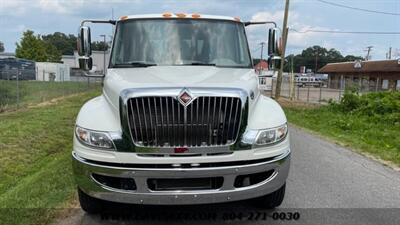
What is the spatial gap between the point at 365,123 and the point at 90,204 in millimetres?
12642

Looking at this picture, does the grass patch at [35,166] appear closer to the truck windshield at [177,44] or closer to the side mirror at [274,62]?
the truck windshield at [177,44]

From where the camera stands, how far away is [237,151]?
4.31 m

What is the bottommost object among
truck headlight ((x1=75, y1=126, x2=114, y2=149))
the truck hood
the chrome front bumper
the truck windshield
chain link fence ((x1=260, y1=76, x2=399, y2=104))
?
chain link fence ((x1=260, y1=76, x2=399, y2=104))

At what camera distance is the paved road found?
Answer: 200 inches

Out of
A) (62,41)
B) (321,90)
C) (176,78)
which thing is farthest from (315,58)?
(176,78)

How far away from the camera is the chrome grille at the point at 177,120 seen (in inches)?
165

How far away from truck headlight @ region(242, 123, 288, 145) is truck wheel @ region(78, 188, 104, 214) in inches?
72.3


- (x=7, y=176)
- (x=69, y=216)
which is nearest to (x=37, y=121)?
(x=7, y=176)

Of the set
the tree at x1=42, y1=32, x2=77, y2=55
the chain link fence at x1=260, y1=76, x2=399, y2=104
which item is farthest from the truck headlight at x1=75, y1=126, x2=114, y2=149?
the tree at x1=42, y1=32, x2=77, y2=55

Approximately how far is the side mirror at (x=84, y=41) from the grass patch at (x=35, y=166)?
6.17 ft

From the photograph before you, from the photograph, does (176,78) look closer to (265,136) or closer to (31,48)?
(265,136)

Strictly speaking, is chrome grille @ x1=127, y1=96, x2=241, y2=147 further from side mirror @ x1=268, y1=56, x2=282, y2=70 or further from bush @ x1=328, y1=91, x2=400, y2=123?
bush @ x1=328, y1=91, x2=400, y2=123

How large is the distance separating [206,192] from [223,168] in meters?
0.28

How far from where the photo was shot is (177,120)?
13.8 feet
